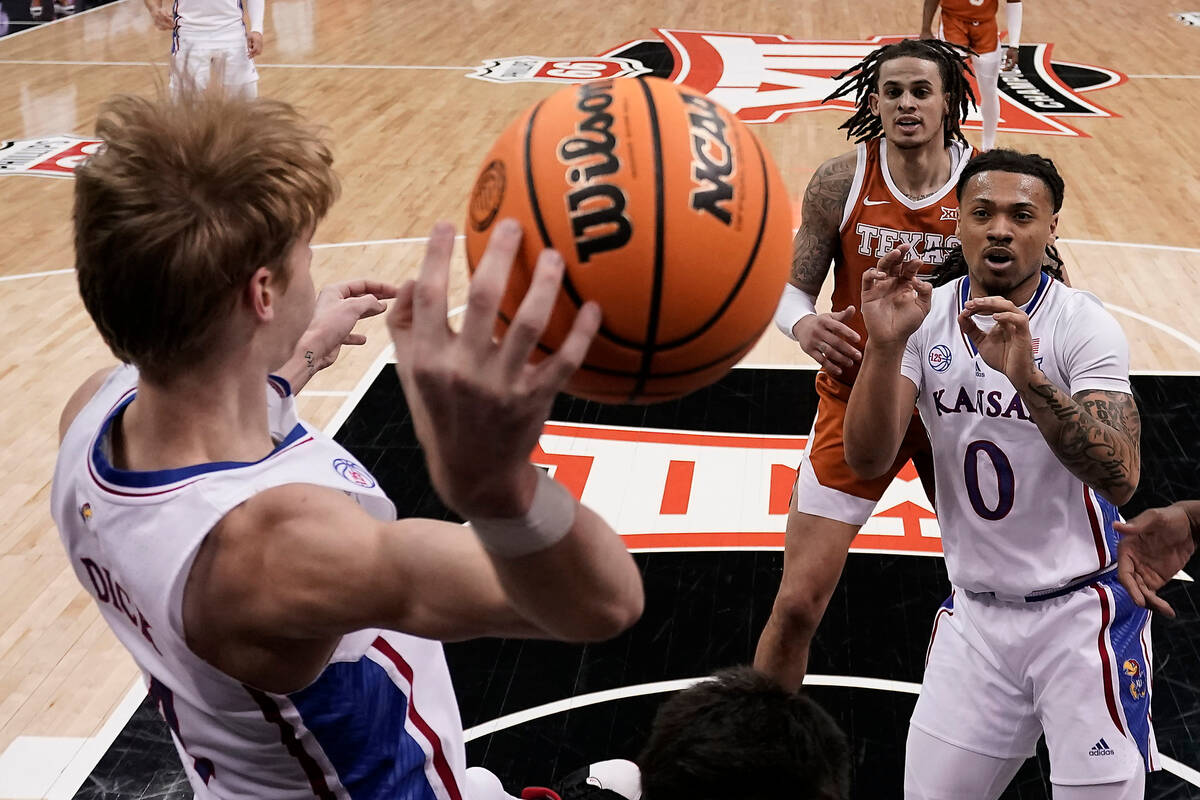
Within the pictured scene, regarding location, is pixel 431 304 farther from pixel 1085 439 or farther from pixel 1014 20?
pixel 1014 20

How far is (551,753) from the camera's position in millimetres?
4363

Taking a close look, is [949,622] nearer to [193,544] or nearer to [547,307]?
[193,544]

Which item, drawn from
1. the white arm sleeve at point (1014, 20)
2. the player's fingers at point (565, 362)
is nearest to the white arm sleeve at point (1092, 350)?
the player's fingers at point (565, 362)

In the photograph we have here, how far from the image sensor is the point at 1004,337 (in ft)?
10.0

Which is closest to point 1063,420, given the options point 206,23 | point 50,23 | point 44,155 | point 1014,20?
point 206,23

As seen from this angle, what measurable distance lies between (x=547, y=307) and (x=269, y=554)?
682mm

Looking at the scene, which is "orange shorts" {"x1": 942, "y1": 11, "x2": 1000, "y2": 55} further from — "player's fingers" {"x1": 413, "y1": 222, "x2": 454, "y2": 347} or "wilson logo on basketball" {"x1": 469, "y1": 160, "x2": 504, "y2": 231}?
"player's fingers" {"x1": 413, "y1": 222, "x2": 454, "y2": 347}

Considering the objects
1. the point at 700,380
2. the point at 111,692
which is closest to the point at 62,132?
the point at 111,692

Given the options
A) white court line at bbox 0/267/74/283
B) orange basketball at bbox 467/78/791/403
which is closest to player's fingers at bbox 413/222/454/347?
orange basketball at bbox 467/78/791/403

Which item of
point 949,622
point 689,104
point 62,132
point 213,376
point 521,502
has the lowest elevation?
point 62,132

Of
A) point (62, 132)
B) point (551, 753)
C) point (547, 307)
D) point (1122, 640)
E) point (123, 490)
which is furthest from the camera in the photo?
point (62, 132)

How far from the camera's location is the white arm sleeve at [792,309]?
4336 millimetres

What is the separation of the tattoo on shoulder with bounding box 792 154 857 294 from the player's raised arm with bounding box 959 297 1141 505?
4.75ft

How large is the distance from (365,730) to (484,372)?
1.07 metres
